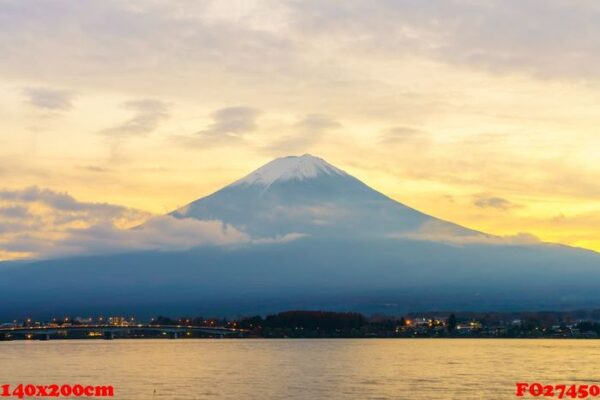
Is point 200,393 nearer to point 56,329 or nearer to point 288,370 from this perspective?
point 288,370

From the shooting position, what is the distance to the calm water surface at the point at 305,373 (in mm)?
61406

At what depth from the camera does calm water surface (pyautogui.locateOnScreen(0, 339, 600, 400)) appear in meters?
61.4

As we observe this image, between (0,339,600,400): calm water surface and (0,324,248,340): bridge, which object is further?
(0,324,248,340): bridge

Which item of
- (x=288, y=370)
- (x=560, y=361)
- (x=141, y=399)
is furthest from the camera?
(x=560, y=361)

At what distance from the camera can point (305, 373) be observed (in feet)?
255

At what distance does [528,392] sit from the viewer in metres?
60.6

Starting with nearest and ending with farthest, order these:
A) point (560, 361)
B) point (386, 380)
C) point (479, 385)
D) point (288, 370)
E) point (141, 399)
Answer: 1. point (141, 399)
2. point (479, 385)
3. point (386, 380)
4. point (288, 370)
5. point (560, 361)

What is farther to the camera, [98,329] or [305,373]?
[98,329]

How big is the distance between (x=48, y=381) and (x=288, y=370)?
18660mm

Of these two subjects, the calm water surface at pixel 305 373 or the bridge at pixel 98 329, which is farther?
the bridge at pixel 98 329

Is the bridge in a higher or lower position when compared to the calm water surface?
higher

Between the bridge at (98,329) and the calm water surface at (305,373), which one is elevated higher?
the bridge at (98,329)

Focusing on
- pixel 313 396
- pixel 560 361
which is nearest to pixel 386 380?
pixel 313 396

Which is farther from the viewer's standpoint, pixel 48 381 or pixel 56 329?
pixel 56 329
